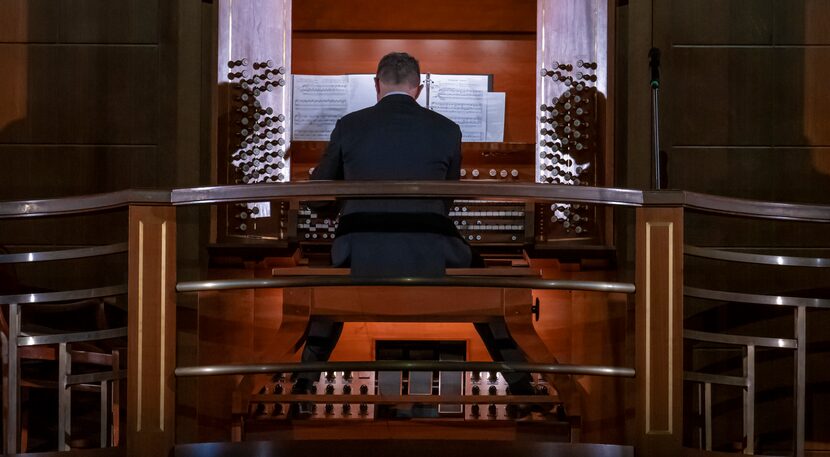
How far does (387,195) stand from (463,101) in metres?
2.16

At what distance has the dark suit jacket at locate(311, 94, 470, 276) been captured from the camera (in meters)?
3.42

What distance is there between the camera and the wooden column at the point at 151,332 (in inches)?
118

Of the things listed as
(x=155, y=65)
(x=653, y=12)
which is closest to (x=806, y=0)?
(x=653, y=12)

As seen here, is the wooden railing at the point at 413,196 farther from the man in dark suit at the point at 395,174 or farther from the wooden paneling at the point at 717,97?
the wooden paneling at the point at 717,97

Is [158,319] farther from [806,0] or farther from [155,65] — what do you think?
[806,0]

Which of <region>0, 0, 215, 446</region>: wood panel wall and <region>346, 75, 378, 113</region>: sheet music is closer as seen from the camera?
<region>0, 0, 215, 446</region>: wood panel wall

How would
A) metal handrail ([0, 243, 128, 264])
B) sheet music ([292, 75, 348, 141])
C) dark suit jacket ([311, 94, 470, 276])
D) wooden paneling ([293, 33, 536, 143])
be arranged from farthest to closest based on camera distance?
wooden paneling ([293, 33, 536, 143]), sheet music ([292, 75, 348, 141]), dark suit jacket ([311, 94, 470, 276]), metal handrail ([0, 243, 128, 264])

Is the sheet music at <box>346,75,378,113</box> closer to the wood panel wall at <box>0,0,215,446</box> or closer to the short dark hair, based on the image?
the wood panel wall at <box>0,0,215,446</box>

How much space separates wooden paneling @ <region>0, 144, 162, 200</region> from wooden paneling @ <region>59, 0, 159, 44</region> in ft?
1.63

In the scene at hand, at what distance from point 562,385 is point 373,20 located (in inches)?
82.0

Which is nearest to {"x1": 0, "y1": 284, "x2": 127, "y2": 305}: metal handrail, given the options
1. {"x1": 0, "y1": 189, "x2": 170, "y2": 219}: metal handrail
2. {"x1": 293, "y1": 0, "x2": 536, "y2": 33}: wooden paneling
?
{"x1": 0, "y1": 189, "x2": 170, "y2": 219}: metal handrail

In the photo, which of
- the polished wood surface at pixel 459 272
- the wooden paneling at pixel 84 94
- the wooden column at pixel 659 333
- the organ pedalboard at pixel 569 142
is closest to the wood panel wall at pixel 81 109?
the wooden paneling at pixel 84 94

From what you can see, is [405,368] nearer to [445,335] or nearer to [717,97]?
[445,335]

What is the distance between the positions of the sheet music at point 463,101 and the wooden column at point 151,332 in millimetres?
2189
